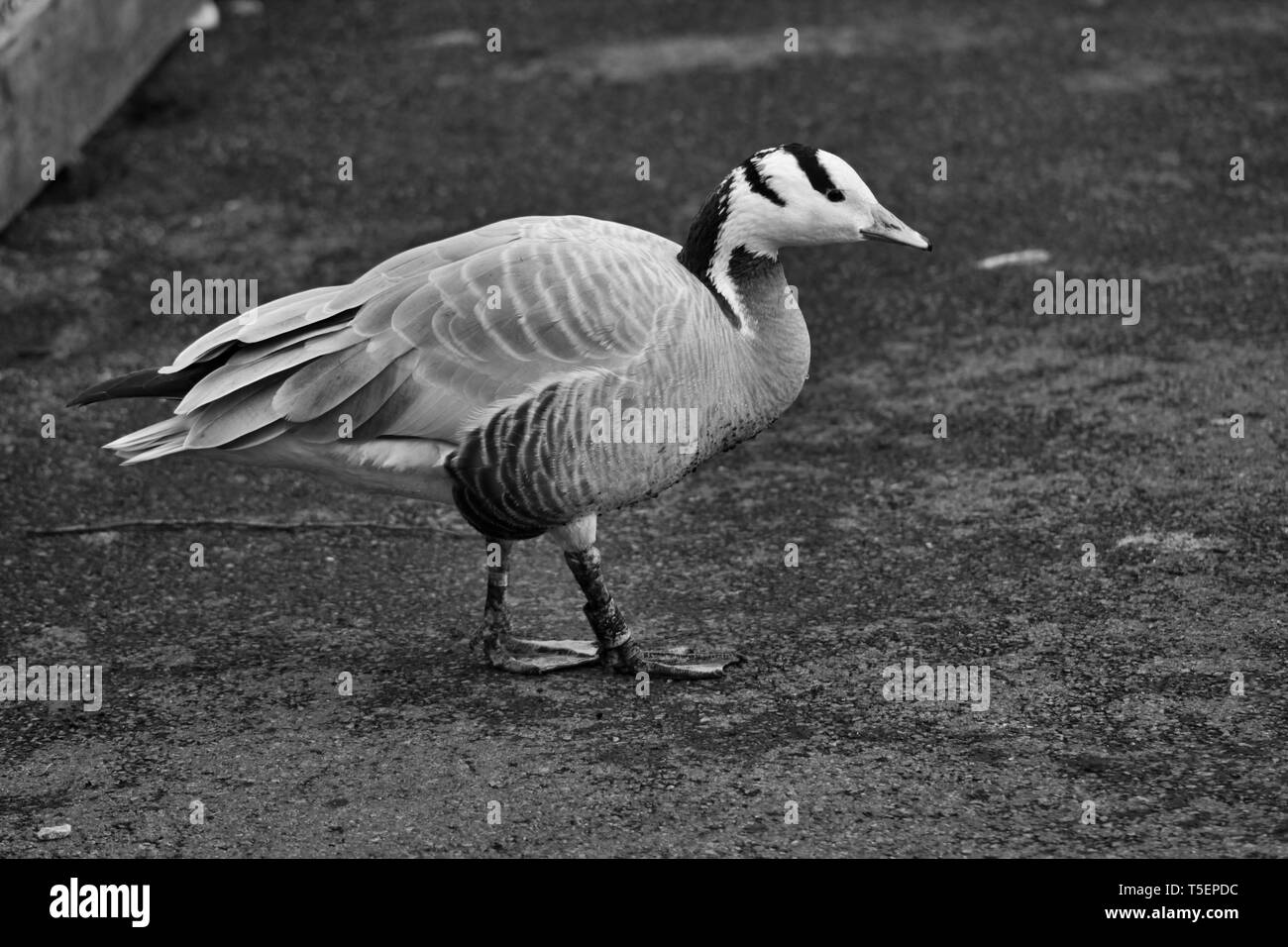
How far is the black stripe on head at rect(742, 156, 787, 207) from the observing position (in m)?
5.64

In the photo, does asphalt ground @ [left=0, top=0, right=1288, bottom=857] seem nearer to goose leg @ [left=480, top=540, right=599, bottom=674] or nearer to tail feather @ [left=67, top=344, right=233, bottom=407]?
goose leg @ [left=480, top=540, right=599, bottom=674]

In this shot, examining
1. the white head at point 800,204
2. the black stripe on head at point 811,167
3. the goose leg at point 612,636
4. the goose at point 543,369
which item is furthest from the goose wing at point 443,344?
the goose leg at point 612,636

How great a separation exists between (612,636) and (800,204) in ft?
5.18

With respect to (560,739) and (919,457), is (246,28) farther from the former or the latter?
(560,739)

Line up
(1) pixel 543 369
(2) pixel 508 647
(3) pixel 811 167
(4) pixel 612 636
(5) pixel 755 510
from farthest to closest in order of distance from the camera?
(5) pixel 755 510 → (2) pixel 508 647 → (4) pixel 612 636 → (3) pixel 811 167 → (1) pixel 543 369

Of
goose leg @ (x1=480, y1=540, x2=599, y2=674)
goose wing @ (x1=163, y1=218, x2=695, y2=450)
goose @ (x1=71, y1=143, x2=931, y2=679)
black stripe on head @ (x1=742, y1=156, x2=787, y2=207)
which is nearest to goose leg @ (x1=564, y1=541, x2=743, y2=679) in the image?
goose @ (x1=71, y1=143, x2=931, y2=679)

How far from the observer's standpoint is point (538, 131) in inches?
440

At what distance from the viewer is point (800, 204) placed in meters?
5.65

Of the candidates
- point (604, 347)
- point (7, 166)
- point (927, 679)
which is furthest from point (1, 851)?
point (7, 166)

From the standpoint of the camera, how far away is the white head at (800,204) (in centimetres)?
564

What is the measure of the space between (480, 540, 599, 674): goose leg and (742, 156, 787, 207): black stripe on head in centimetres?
147

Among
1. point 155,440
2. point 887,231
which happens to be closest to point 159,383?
point 155,440

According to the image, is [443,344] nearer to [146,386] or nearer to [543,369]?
[543,369]

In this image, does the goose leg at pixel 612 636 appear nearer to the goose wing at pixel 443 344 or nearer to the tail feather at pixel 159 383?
the goose wing at pixel 443 344
